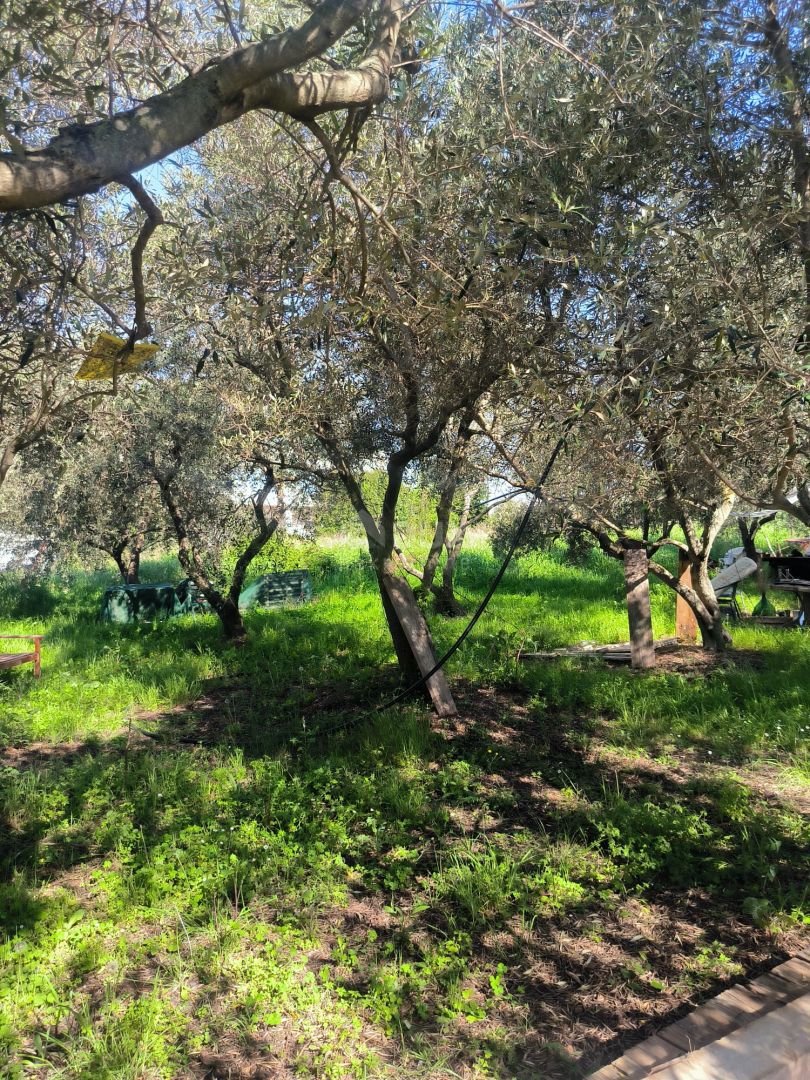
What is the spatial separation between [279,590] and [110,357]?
12699 mm

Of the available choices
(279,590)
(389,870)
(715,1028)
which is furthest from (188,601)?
(715,1028)

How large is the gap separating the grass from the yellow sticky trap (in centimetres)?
253

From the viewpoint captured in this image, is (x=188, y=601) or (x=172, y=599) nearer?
(x=172, y=599)

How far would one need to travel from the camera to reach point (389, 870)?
156 inches

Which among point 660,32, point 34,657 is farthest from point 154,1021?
point 34,657

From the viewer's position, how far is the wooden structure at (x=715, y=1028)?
7.41 feet

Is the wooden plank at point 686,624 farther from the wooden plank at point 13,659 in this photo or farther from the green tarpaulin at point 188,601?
the green tarpaulin at point 188,601

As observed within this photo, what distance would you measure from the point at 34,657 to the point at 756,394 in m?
7.95

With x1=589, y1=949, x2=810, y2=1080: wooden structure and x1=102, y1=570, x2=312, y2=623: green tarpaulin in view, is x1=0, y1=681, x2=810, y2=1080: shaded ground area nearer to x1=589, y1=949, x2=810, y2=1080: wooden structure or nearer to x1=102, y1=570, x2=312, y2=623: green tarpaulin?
x1=589, y1=949, x2=810, y2=1080: wooden structure

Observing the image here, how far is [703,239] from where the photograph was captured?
338 cm

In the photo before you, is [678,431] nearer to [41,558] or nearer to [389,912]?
[389,912]

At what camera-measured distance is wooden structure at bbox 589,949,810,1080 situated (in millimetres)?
2258

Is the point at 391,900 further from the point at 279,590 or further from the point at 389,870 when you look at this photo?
the point at 279,590

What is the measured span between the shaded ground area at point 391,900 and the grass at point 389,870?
1 centimetres
